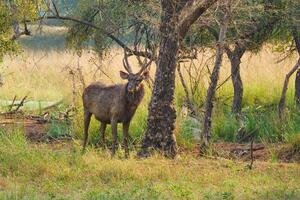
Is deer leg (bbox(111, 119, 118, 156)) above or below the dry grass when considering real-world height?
below

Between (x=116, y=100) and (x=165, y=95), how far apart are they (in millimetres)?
1335

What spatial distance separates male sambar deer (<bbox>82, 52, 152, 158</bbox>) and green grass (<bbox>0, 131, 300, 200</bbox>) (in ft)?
4.41

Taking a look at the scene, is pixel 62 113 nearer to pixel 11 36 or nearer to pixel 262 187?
pixel 11 36

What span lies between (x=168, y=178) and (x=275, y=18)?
7622mm

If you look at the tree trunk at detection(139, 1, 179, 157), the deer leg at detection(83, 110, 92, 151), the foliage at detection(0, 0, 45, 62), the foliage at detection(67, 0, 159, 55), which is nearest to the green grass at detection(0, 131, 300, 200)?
the tree trunk at detection(139, 1, 179, 157)

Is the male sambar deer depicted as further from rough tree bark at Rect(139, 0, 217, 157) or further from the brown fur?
rough tree bark at Rect(139, 0, 217, 157)

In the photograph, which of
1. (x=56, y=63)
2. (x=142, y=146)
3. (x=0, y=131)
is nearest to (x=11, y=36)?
(x=0, y=131)

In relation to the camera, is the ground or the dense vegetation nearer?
the ground

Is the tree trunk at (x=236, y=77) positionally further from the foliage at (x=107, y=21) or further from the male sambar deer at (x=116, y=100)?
the male sambar deer at (x=116, y=100)

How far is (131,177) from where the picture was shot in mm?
10680

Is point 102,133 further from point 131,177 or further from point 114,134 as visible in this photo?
point 131,177

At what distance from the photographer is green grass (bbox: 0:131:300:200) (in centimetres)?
945

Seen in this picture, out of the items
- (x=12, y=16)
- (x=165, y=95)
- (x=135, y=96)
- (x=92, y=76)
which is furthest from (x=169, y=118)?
(x=92, y=76)

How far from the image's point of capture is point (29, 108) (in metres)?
20.3
